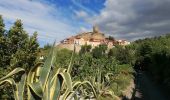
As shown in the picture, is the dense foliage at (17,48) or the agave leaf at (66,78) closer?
the agave leaf at (66,78)

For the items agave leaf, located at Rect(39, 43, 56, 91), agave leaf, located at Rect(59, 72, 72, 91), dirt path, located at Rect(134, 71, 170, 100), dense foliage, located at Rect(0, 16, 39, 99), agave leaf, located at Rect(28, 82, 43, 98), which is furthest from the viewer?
dirt path, located at Rect(134, 71, 170, 100)

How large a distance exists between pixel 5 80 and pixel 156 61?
34638 mm

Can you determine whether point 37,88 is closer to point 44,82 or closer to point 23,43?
point 44,82

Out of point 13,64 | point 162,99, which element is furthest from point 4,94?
point 162,99

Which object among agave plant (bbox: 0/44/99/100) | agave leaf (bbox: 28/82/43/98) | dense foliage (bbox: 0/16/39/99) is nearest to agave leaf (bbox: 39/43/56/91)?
agave plant (bbox: 0/44/99/100)

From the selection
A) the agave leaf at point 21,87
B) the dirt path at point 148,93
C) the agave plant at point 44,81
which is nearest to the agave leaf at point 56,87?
the agave plant at point 44,81

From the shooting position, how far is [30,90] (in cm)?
504

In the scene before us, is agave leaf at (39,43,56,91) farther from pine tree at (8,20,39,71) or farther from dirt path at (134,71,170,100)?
dirt path at (134,71,170,100)

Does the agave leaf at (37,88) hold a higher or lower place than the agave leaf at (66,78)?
lower

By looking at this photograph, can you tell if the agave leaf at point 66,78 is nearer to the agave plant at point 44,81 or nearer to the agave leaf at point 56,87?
the agave plant at point 44,81

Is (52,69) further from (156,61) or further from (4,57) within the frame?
(156,61)

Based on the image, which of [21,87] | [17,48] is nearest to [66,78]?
[21,87]

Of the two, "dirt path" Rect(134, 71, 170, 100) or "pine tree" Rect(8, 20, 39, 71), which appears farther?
"dirt path" Rect(134, 71, 170, 100)

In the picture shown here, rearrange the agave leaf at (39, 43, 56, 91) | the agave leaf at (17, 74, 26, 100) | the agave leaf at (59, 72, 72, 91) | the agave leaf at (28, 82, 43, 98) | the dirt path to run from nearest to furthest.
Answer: the agave leaf at (59, 72, 72, 91) < the agave leaf at (28, 82, 43, 98) < the agave leaf at (39, 43, 56, 91) < the agave leaf at (17, 74, 26, 100) < the dirt path
